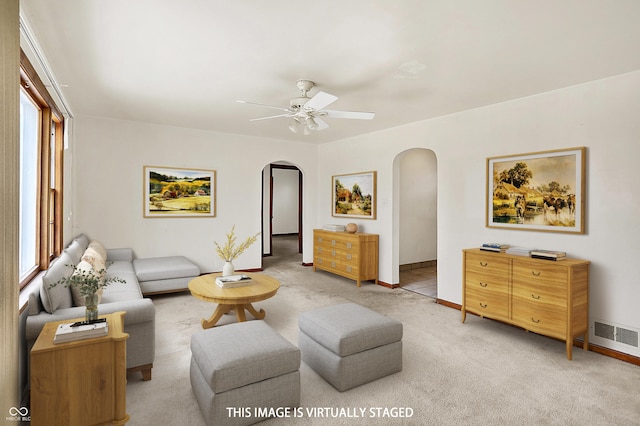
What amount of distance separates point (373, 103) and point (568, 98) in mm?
2042

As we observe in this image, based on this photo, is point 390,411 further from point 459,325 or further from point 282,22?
point 282,22

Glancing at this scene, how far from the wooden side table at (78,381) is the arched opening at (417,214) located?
554 cm

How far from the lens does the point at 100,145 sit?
540 centimetres

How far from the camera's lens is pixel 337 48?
2.82 m

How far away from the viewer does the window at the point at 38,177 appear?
3210 mm

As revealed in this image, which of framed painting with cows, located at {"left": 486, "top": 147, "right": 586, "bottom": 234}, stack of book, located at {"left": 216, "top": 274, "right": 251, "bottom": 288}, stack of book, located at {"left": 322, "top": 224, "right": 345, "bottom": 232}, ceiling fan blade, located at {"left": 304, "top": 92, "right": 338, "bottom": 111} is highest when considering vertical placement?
ceiling fan blade, located at {"left": 304, "top": 92, "right": 338, "bottom": 111}

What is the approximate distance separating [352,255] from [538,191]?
2.93 m

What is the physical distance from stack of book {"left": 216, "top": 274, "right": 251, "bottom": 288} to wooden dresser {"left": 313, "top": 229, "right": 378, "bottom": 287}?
2.31 m

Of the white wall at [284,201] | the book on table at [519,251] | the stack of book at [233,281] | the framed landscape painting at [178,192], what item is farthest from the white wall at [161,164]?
the white wall at [284,201]

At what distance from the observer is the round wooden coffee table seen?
3.46 metres

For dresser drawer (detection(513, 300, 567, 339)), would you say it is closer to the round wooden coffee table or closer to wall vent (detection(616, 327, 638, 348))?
wall vent (detection(616, 327, 638, 348))

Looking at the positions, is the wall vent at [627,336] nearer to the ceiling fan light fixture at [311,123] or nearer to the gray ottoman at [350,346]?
the gray ottoman at [350,346]

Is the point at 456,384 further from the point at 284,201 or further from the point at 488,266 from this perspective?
the point at 284,201

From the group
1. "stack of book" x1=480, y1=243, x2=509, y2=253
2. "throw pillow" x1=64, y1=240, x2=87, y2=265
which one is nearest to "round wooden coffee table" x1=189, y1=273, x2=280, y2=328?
"throw pillow" x1=64, y1=240, x2=87, y2=265
